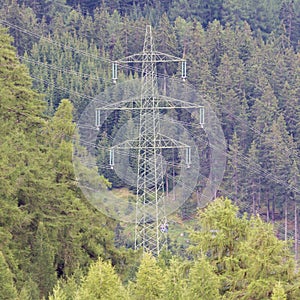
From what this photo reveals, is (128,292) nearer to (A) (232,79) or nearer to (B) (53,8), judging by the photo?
(A) (232,79)

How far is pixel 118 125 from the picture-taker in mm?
74875

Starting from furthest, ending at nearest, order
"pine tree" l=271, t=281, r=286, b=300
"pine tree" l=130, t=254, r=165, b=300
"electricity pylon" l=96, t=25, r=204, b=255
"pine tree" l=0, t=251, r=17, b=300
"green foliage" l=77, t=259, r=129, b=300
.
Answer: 1. "electricity pylon" l=96, t=25, r=204, b=255
2. "pine tree" l=0, t=251, r=17, b=300
3. "pine tree" l=130, t=254, r=165, b=300
4. "green foliage" l=77, t=259, r=129, b=300
5. "pine tree" l=271, t=281, r=286, b=300

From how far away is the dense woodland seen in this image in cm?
2184

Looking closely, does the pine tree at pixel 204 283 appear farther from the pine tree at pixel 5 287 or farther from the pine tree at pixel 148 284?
the pine tree at pixel 5 287

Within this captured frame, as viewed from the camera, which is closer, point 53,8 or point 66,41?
point 66,41

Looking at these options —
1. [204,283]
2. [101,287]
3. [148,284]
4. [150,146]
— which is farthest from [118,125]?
[204,283]

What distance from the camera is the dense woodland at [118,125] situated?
21.8 metres

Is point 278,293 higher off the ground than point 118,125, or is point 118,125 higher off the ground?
point 278,293

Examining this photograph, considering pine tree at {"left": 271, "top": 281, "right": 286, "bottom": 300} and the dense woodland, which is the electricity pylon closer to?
the dense woodland

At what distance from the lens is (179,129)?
237 ft

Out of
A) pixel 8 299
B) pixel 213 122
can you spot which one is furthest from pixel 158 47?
pixel 8 299

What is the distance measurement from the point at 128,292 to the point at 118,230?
38.9 m

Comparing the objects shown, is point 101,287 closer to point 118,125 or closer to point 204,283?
point 204,283

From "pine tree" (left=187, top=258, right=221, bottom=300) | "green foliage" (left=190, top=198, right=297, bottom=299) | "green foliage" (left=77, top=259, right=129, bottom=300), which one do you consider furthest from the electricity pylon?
"pine tree" (left=187, top=258, right=221, bottom=300)
